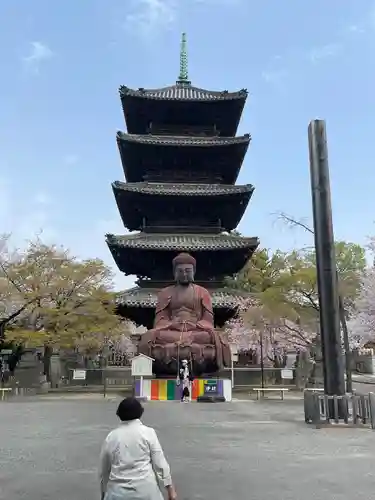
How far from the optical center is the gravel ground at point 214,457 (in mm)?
5855

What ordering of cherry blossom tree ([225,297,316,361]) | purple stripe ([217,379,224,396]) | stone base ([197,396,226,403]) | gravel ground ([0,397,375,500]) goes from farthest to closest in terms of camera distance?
cherry blossom tree ([225,297,316,361])
purple stripe ([217,379,224,396])
stone base ([197,396,226,403])
gravel ground ([0,397,375,500])

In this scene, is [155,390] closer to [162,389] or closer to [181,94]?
[162,389]

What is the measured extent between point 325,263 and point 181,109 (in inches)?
780

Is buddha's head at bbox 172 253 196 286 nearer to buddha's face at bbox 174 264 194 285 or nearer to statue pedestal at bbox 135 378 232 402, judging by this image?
buddha's face at bbox 174 264 194 285

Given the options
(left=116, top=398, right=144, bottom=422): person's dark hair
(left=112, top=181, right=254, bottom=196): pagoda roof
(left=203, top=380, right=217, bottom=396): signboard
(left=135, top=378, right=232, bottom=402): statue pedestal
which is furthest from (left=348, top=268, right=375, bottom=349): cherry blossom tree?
(left=116, top=398, right=144, bottom=422): person's dark hair

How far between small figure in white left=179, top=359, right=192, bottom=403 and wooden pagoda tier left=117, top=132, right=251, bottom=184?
510 inches

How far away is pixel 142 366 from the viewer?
1780 cm

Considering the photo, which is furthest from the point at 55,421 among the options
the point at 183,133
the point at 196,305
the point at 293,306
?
the point at 183,133

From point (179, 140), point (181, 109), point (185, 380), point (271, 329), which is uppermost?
point (181, 109)

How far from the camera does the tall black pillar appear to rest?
447 inches

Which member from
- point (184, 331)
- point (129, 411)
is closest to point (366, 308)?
point (184, 331)

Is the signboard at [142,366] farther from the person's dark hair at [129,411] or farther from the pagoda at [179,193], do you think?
the person's dark hair at [129,411]

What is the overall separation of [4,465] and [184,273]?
1351 centimetres

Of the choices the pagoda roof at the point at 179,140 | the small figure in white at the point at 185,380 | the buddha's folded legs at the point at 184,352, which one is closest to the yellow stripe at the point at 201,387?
the small figure in white at the point at 185,380
